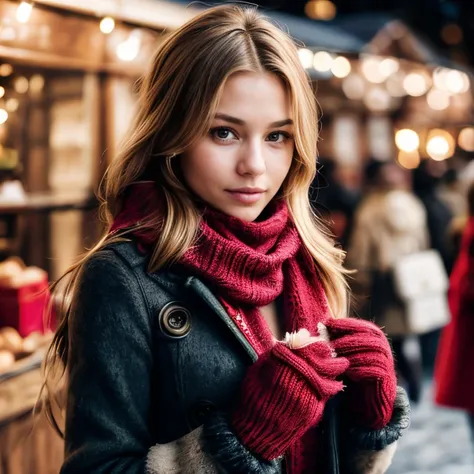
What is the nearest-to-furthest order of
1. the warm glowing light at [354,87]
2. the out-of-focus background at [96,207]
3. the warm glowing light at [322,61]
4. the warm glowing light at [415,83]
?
the out-of-focus background at [96,207] < the warm glowing light at [322,61] < the warm glowing light at [354,87] < the warm glowing light at [415,83]

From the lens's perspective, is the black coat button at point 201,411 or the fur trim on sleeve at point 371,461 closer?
the black coat button at point 201,411

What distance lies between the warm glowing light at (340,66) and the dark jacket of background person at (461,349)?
10.9ft

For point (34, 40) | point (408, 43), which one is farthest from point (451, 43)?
point (34, 40)

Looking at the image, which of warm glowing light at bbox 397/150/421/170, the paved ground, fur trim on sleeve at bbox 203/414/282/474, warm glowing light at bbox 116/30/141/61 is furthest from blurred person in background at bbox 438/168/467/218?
fur trim on sleeve at bbox 203/414/282/474

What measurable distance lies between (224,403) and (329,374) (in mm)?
246

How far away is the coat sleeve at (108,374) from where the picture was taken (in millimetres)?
1524

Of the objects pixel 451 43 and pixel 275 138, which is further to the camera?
pixel 451 43

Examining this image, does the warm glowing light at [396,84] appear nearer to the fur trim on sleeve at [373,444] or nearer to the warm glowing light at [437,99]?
the warm glowing light at [437,99]

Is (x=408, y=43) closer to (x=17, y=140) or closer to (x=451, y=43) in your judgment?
(x=451, y=43)

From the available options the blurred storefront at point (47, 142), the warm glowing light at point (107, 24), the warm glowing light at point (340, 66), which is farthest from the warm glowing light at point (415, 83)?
the warm glowing light at point (107, 24)

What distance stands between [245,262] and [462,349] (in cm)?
363

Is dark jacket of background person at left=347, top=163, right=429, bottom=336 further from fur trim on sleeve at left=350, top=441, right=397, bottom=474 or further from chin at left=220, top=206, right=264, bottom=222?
chin at left=220, top=206, right=264, bottom=222

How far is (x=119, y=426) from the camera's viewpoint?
1534mm

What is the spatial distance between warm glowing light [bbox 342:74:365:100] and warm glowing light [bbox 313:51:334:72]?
2198 millimetres
